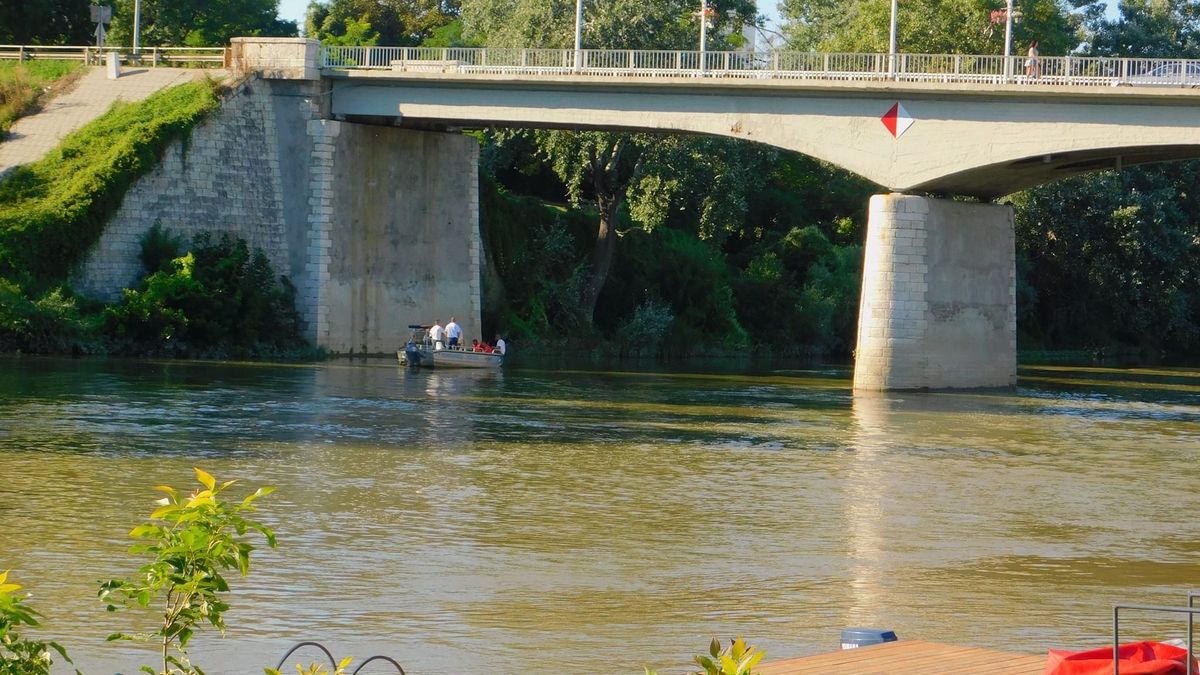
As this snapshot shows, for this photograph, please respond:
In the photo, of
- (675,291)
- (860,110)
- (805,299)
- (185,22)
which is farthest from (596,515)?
(185,22)

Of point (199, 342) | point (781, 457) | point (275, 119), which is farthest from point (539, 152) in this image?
point (781, 457)

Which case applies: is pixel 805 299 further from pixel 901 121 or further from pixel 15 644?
pixel 15 644

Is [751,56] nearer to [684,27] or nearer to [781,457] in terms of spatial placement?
[684,27]

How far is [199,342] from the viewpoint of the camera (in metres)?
48.0

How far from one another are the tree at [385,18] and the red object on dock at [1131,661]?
8351 centimetres

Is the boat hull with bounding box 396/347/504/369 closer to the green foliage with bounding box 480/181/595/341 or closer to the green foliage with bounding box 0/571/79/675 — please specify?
the green foliage with bounding box 480/181/595/341

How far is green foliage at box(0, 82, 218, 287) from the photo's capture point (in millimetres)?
45094

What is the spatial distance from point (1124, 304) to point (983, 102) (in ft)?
106

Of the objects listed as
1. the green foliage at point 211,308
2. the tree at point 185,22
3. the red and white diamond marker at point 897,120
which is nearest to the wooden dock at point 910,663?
the red and white diamond marker at point 897,120

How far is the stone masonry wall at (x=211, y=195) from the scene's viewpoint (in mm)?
47094

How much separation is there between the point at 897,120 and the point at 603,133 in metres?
16.3

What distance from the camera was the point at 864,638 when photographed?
11938 millimetres

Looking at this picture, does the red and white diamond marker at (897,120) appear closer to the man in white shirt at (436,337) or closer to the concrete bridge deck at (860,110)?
the concrete bridge deck at (860,110)

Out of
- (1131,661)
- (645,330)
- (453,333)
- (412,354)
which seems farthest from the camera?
(645,330)
